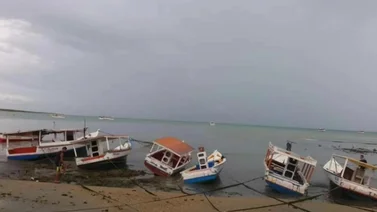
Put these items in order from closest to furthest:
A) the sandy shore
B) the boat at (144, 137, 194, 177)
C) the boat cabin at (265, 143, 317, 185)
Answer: the sandy shore
the boat cabin at (265, 143, 317, 185)
the boat at (144, 137, 194, 177)

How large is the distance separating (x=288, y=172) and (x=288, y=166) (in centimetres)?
56

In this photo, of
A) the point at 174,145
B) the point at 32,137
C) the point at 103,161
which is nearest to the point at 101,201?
the point at 174,145

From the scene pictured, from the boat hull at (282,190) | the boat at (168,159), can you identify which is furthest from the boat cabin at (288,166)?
the boat at (168,159)

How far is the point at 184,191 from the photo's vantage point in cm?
2297

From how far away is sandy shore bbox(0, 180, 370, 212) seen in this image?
1530 cm

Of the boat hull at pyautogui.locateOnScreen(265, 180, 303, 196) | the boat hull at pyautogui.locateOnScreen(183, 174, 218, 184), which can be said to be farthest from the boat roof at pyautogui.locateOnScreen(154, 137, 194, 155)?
the boat hull at pyautogui.locateOnScreen(265, 180, 303, 196)

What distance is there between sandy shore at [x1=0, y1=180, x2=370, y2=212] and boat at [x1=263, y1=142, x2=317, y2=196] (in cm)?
230

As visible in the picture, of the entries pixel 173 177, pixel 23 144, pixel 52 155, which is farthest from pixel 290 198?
pixel 23 144

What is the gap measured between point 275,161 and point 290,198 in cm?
451

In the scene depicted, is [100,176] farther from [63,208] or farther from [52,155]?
[63,208]

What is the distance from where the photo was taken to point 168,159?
2920cm

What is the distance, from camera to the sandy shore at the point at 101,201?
50.2ft

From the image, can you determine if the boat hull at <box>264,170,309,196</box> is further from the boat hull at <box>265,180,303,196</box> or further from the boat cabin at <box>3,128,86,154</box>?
the boat cabin at <box>3,128,86,154</box>

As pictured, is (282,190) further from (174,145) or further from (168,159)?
(168,159)
